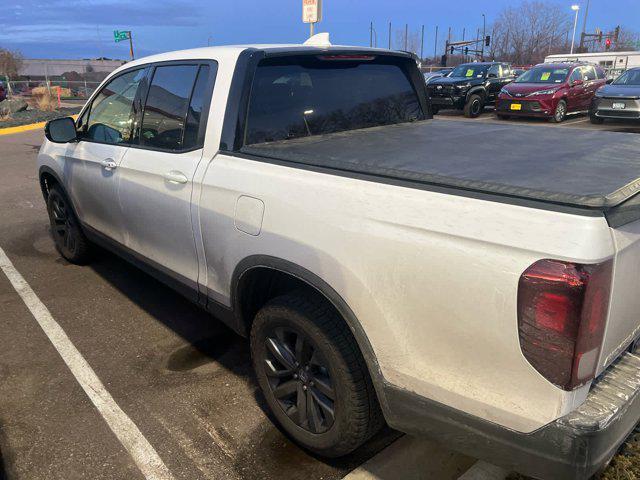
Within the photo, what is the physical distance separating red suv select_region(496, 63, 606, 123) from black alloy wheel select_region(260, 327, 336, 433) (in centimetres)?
1533

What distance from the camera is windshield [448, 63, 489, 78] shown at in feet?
62.0

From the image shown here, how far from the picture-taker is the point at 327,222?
82.4 inches

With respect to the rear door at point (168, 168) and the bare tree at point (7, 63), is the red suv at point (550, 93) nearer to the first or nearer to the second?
the rear door at point (168, 168)

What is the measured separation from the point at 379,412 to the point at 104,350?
2.17 meters

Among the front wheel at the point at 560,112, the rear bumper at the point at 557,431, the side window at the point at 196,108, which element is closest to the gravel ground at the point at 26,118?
the front wheel at the point at 560,112

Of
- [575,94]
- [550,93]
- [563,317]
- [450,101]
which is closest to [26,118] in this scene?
[450,101]

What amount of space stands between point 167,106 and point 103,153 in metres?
0.82

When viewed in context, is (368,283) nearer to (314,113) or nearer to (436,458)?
(436,458)

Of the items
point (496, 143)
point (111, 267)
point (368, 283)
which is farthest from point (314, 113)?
point (111, 267)

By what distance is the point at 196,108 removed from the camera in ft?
9.92

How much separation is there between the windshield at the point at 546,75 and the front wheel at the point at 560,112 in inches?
30.5

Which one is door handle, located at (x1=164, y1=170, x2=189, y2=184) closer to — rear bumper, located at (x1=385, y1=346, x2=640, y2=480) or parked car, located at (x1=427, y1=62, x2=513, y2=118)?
rear bumper, located at (x1=385, y1=346, x2=640, y2=480)

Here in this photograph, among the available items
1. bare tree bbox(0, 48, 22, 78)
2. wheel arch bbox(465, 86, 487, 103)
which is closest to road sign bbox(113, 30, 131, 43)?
bare tree bbox(0, 48, 22, 78)

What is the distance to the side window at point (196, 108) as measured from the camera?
297 centimetres
